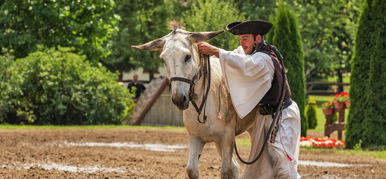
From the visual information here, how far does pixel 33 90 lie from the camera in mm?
25453

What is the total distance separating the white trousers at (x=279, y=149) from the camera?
7.55m

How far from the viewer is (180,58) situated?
295 inches

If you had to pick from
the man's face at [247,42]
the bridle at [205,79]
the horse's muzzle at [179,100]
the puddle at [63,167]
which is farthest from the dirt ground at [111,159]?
the horse's muzzle at [179,100]

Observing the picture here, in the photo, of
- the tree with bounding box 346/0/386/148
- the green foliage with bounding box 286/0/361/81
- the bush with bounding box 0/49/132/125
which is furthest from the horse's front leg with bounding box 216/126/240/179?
the green foliage with bounding box 286/0/361/81

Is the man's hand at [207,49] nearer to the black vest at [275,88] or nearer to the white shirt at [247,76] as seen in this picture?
the white shirt at [247,76]

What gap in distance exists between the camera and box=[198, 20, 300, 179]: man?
Answer: 7.43 metres

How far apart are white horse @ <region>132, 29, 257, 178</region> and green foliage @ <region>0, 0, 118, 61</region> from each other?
71.3 feet

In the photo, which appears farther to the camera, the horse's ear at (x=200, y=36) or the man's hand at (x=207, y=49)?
the horse's ear at (x=200, y=36)

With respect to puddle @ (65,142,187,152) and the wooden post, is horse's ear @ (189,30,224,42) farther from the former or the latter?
the wooden post

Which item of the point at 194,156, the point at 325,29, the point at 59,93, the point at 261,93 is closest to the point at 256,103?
the point at 261,93

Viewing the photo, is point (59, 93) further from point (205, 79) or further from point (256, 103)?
point (256, 103)

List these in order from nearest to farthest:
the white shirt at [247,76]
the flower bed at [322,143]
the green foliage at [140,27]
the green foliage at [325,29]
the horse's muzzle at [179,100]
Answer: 1. the horse's muzzle at [179,100]
2. the white shirt at [247,76]
3. the flower bed at [322,143]
4. the green foliage at [325,29]
5. the green foliage at [140,27]

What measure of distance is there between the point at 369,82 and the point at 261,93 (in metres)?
11.1

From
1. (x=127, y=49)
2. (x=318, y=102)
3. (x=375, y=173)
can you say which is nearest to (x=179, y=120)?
(x=375, y=173)
